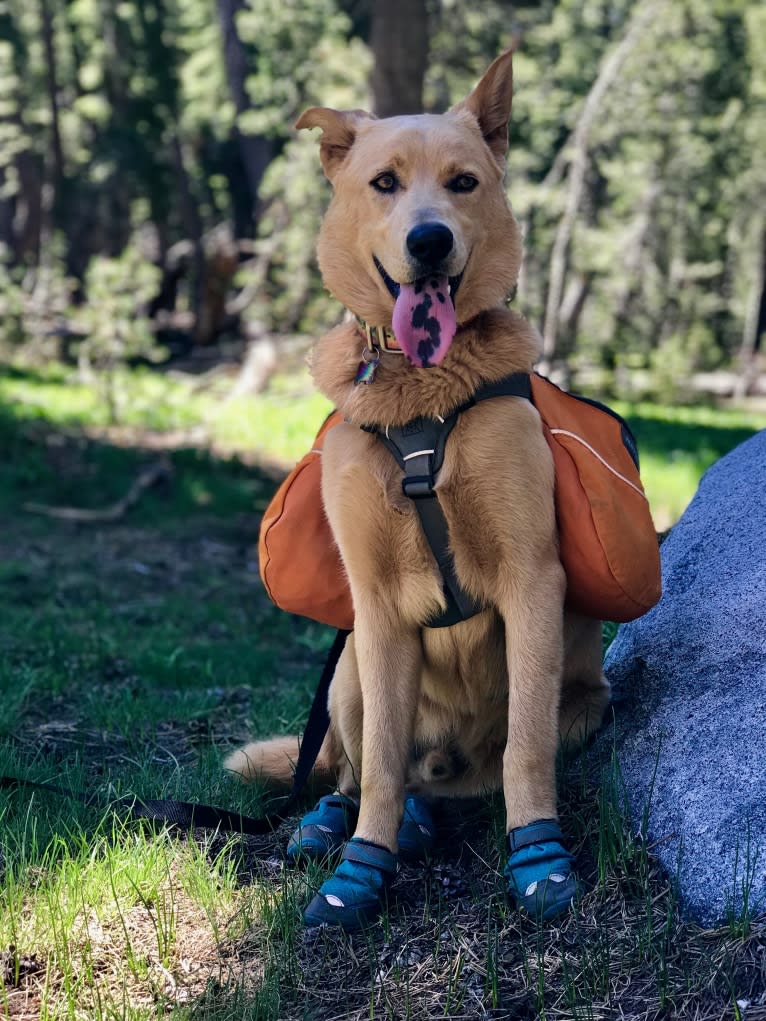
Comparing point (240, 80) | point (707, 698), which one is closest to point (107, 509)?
point (707, 698)

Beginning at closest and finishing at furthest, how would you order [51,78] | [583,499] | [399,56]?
1. [583,499]
2. [399,56]
3. [51,78]

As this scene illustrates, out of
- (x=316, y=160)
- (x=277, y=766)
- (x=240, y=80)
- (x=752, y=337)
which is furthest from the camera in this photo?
(x=752, y=337)

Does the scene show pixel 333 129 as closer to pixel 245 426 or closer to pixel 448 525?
pixel 448 525

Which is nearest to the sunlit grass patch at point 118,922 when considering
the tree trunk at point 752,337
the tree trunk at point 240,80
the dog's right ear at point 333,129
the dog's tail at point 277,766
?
the dog's tail at point 277,766

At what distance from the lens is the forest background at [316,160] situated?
1493 cm

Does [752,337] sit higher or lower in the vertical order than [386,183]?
lower

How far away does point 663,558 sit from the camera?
353 centimetres

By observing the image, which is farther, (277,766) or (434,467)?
(277,766)

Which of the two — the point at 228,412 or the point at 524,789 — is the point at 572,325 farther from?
the point at 524,789

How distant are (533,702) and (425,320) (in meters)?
0.99

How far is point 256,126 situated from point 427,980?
1578 centimetres

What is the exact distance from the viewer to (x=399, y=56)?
374 inches

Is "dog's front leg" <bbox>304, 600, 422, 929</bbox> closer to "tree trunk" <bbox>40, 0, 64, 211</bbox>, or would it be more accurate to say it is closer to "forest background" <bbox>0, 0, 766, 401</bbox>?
"forest background" <bbox>0, 0, 766, 401</bbox>

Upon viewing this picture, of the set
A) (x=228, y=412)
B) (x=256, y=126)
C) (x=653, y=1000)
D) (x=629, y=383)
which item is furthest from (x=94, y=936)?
(x=629, y=383)
